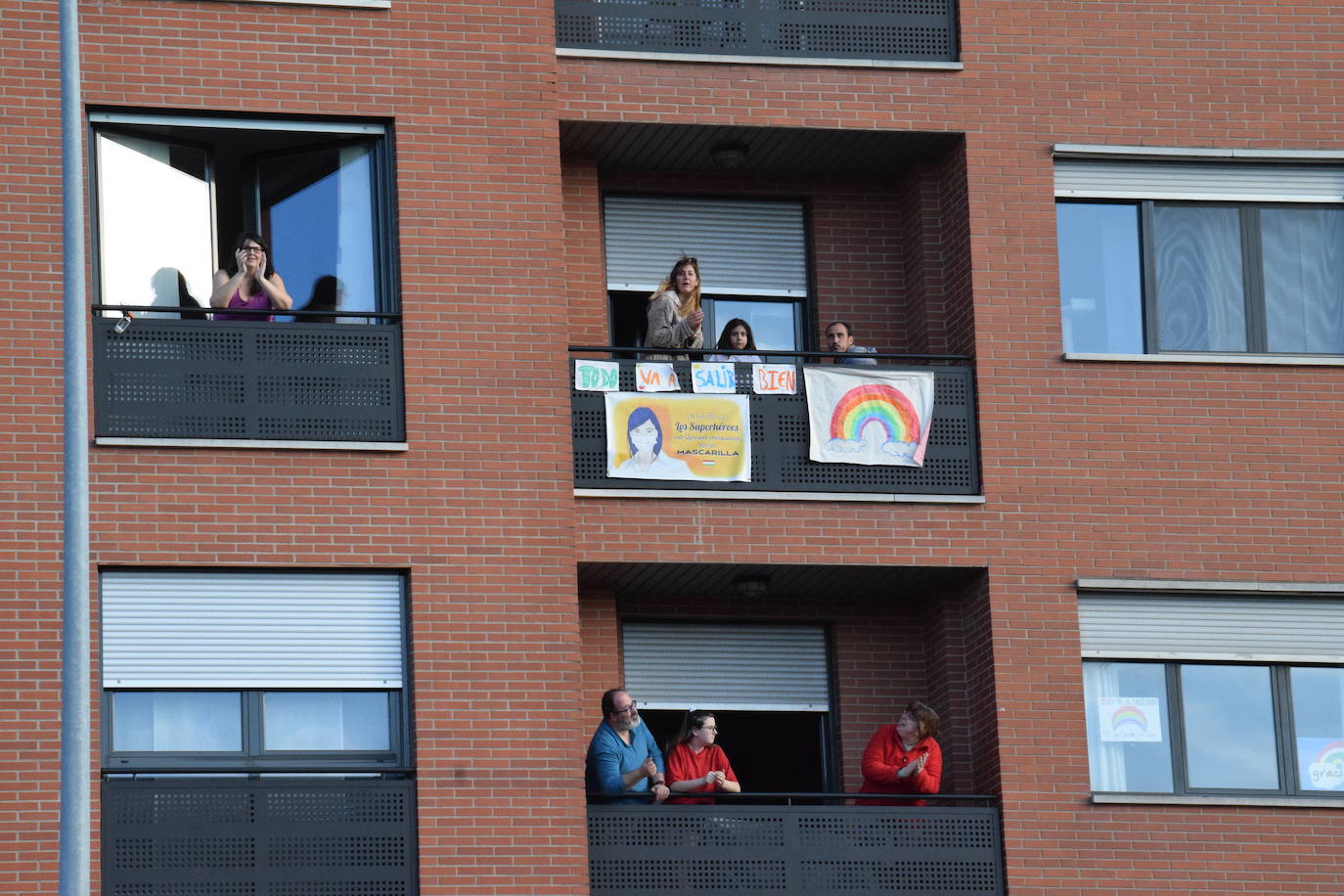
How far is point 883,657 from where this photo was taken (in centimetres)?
2364

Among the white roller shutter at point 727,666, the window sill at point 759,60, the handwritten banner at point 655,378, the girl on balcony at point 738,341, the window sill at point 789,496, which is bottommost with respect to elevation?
the white roller shutter at point 727,666

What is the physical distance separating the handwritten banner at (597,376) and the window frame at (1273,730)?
436cm

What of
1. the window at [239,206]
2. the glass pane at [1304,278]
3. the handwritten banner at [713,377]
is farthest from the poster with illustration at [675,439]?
the glass pane at [1304,278]

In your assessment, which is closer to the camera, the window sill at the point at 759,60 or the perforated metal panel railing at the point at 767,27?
the window sill at the point at 759,60

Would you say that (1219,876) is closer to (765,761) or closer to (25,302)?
(765,761)

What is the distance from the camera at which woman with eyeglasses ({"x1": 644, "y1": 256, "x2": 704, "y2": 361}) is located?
22.9m

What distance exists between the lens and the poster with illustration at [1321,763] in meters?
22.7

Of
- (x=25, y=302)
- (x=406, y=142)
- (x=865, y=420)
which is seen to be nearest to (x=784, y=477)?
(x=865, y=420)

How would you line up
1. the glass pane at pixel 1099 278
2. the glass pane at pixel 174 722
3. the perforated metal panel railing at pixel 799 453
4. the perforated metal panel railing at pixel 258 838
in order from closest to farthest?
the perforated metal panel railing at pixel 258 838 < the glass pane at pixel 174 722 < the perforated metal panel railing at pixel 799 453 < the glass pane at pixel 1099 278

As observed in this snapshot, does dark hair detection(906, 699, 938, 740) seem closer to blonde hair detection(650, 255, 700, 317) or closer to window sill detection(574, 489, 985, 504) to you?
window sill detection(574, 489, 985, 504)

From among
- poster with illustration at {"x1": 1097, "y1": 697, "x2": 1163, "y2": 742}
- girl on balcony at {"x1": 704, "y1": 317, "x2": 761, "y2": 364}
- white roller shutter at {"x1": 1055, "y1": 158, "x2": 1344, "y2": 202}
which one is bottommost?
poster with illustration at {"x1": 1097, "y1": 697, "x2": 1163, "y2": 742}

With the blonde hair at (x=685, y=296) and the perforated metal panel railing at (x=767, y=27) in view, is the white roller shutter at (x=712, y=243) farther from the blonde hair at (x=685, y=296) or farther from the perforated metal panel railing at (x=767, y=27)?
the perforated metal panel railing at (x=767, y=27)

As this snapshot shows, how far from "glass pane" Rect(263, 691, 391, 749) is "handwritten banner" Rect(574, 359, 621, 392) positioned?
2969mm

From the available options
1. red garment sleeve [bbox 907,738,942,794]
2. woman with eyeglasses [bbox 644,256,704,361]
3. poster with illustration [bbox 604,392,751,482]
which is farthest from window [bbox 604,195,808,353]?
red garment sleeve [bbox 907,738,942,794]
